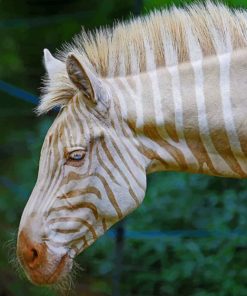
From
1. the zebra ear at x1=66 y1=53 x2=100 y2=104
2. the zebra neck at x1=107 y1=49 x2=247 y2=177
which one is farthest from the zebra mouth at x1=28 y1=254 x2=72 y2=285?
the zebra ear at x1=66 y1=53 x2=100 y2=104

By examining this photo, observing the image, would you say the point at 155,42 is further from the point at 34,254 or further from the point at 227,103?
the point at 34,254

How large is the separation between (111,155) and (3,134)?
13.4 feet

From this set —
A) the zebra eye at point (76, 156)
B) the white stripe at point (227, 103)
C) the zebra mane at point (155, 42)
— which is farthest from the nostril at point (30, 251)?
the white stripe at point (227, 103)

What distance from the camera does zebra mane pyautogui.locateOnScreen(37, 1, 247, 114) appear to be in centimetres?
385

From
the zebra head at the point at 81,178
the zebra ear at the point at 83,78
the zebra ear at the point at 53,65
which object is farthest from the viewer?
the zebra ear at the point at 53,65

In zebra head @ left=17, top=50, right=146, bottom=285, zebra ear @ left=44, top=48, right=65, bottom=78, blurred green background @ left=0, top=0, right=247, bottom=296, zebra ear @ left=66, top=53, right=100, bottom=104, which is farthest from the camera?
blurred green background @ left=0, top=0, right=247, bottom=296

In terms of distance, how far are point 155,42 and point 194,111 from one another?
310 millimetres

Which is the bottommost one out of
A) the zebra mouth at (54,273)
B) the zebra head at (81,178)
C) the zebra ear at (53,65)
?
the zebra mouth at (54,273)

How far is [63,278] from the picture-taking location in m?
3.94

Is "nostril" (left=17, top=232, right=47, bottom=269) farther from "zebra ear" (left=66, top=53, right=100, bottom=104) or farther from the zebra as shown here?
"zebra ear" (left=66, top=53, right=100, bottom=104)

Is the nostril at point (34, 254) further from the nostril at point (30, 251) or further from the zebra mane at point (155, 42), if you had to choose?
A: the zebra mane at point (155, 42)

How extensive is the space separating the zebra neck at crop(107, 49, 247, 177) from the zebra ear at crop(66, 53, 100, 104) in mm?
108

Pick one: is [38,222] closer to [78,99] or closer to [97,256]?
[78,99]

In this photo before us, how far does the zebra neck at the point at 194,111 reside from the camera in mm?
3791
